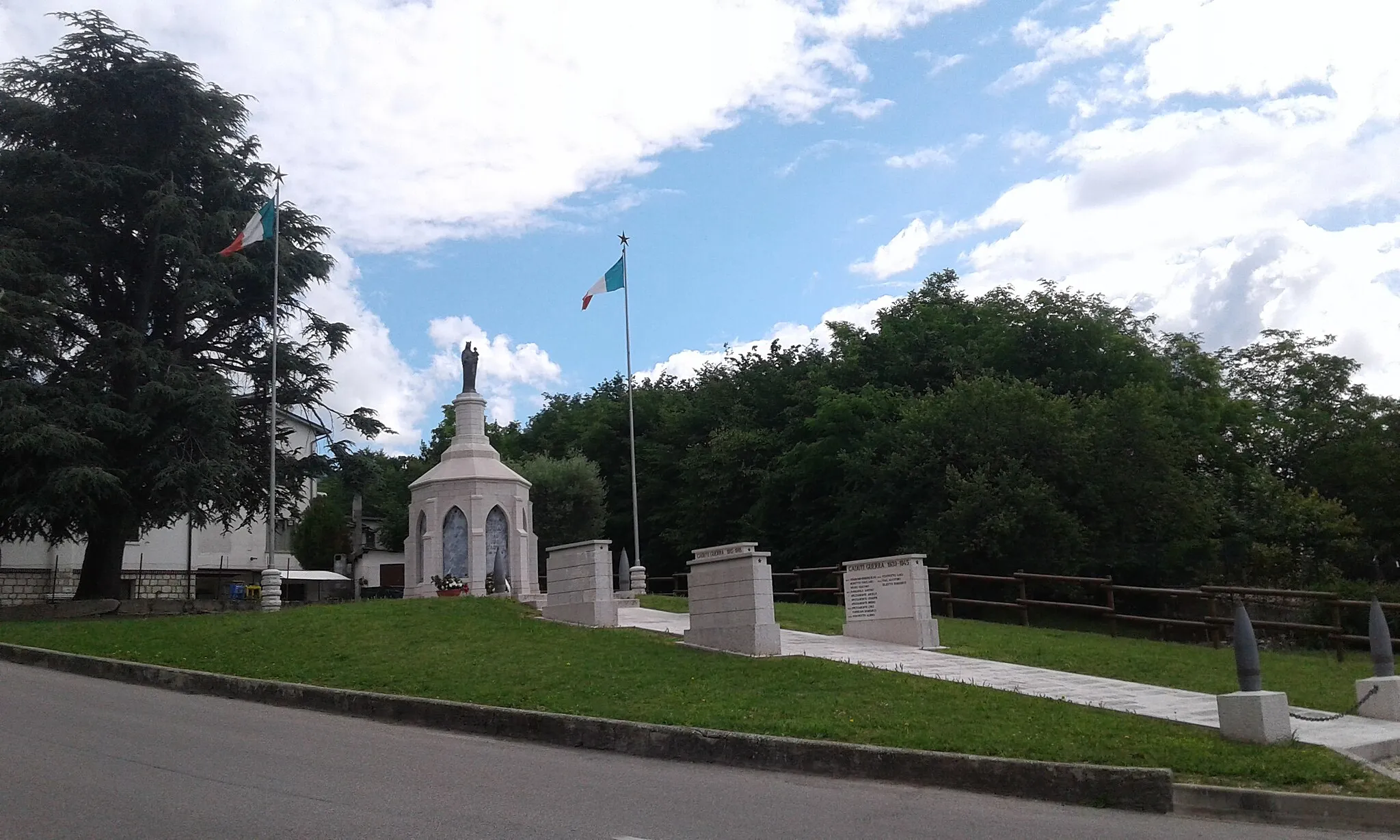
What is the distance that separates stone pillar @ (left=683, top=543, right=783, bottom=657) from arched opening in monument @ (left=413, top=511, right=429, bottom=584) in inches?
508

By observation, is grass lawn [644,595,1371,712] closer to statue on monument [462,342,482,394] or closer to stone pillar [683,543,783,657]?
stone pillar [683,543,783,657]

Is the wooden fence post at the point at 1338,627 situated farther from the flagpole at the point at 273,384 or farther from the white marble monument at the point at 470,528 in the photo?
the flagpole at the point at 273,384

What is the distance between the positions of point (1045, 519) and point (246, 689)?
24.4m

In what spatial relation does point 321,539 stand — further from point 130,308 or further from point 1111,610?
point 1111,610

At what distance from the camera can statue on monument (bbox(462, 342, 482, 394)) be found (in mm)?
30203

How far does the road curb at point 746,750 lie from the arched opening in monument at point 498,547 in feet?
40.6

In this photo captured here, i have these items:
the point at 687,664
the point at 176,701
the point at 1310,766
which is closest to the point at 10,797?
the point at 176,701

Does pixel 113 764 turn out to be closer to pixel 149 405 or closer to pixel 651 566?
pixel 149 405

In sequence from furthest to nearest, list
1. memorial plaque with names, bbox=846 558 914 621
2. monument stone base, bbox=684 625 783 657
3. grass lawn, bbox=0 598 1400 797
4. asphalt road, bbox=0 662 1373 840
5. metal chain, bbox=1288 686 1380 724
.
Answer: memorial plaque with names, bbox=846 558 914 621
monument stone base, bbox=684 625 783 657
metal chain, bbox=1288 686 1380 724
grass lawn, bbox=0 598 1400 797
asphalt road, bbox=0 662 1373 840

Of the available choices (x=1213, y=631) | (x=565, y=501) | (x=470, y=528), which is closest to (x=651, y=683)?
(x=1213, y=631)

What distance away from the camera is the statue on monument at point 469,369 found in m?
30.2

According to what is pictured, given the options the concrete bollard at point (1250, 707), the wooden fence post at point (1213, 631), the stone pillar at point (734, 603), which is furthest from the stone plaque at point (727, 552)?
the wooden fence post at point (1213, 631)

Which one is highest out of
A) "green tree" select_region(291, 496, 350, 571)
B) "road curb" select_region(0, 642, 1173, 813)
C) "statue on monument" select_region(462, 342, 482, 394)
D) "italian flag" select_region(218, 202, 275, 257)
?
"italian flag" select_region(218, 202, 275, 257)

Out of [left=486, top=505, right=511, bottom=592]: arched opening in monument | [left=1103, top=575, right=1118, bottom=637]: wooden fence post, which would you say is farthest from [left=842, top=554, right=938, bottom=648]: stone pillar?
[left=486, top=505, right=511, bottom=592]: arched opening in monument
